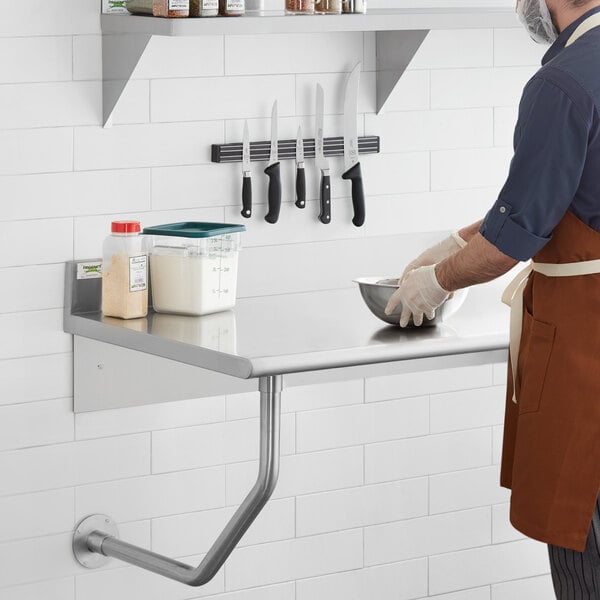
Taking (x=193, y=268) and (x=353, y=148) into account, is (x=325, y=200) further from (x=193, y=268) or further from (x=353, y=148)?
(x=193, y=268)

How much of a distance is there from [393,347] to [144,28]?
0.72m

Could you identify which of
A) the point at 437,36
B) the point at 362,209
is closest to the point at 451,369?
the point at 362,209

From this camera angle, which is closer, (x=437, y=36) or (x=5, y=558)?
(x=5, y=558)

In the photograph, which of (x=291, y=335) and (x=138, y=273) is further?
(x=138, y=273)

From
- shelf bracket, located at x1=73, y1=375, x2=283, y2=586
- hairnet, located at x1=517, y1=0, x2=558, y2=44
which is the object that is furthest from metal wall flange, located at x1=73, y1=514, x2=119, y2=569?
hairnet, located at x1=517, y1=0, x2=558, y2=44

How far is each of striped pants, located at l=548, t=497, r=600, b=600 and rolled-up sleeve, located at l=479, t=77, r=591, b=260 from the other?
0.44 metres

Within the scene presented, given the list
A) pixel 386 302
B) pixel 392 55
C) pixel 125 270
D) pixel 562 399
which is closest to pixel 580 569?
pixel 562 399

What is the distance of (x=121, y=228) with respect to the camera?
7.63 ft

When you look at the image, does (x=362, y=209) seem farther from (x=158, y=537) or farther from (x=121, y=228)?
(x=158, y=537)

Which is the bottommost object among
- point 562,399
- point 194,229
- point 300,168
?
point 562,399

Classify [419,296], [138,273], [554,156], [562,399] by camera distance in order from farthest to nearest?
[138,273], [419,296], [562,399], [554,156]

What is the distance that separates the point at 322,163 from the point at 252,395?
51cm

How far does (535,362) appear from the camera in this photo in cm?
198

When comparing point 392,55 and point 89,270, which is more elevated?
point 392,55
